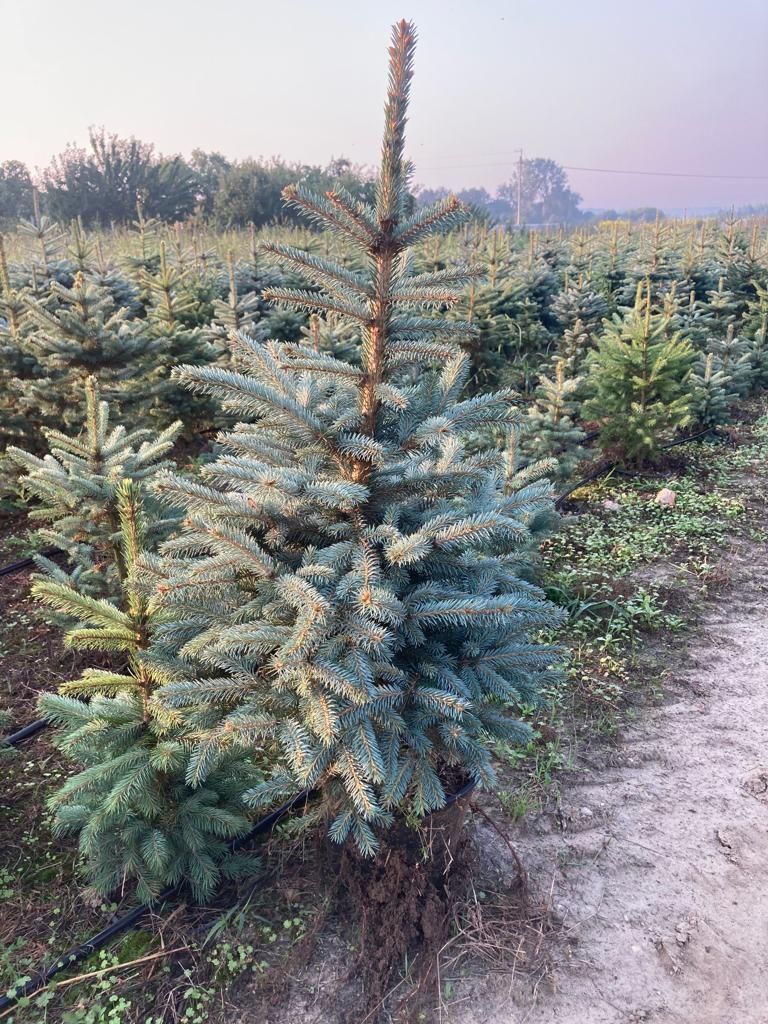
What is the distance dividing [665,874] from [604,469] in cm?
534

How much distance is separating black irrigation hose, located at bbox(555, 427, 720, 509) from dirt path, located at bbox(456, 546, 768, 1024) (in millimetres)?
2754

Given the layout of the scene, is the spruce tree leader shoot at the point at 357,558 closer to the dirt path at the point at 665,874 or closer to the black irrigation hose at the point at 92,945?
the black irrigation hose at the point at 92,945

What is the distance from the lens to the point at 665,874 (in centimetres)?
284

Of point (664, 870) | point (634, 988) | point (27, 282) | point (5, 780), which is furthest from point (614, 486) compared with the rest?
point (27, 282)

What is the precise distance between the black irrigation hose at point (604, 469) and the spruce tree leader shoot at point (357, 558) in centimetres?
432

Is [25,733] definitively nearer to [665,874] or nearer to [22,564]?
[22,564]

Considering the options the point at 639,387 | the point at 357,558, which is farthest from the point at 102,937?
the point at 639,387

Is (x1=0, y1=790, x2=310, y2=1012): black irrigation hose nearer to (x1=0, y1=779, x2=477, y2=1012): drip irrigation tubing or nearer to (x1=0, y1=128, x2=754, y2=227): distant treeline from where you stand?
(x1=0, y1=779, x2=477, y2=1012): drip irrigation tubing

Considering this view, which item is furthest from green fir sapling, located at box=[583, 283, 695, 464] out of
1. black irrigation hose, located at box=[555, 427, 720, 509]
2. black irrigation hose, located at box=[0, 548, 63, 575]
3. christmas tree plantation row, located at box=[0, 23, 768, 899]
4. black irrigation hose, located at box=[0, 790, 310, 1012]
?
black irrigation hose, located at box=[0, 790, 310, 1012]

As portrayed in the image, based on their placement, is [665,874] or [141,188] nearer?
[665,874]

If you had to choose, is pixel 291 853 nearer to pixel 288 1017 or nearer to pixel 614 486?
pixel 288 1017

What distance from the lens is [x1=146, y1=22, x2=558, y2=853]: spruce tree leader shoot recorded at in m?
2.02

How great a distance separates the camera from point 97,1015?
2.21 meters

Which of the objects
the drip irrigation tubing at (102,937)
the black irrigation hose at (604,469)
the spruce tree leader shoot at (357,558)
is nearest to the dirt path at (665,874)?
the drip irrigation tubing at (102,937)
